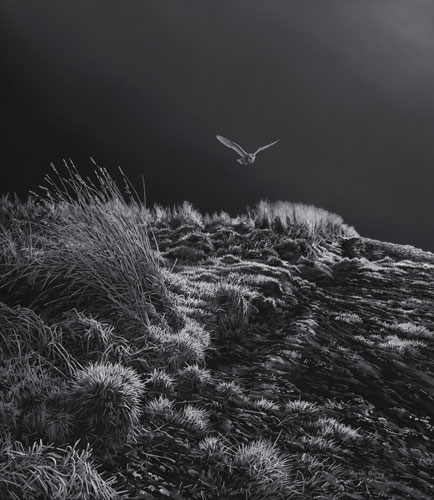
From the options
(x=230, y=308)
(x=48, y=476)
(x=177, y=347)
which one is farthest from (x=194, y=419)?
(x=230, y=308)

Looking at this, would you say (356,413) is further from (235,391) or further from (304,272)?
(304,272)

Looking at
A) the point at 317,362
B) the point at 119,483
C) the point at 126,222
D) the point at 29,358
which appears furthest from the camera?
the point at 126,222

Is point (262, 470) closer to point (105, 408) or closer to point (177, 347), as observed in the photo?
point (105, 408)

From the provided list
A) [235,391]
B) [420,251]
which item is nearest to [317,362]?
[235,391]

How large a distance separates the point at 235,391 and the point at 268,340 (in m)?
1.24

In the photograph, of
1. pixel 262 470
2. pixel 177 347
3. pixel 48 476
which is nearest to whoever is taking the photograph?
pixel 48 476

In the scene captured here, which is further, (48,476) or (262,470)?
(262,470)

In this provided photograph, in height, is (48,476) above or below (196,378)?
above

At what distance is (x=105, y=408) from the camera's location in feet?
Result: 10.7

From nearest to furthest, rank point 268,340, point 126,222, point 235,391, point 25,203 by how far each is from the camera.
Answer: point 235,391
point 268,340
point 126,222
point 25,203

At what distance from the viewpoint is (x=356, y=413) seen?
4145 mm

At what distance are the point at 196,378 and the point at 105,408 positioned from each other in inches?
42.2

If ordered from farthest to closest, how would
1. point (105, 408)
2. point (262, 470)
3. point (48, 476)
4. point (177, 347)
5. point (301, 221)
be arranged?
point (301, 221) → point (177, 347) → point (105, 408) → point (262, 470) → point (48, 476)

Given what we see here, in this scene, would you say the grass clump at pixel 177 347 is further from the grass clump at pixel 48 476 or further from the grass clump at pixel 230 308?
the grass clump at pixel 48 476
